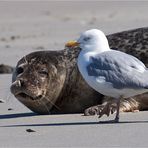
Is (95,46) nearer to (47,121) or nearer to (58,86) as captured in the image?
(47,121)

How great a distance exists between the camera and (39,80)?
27.8ft

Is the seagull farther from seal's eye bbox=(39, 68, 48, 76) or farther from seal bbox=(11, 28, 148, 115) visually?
seal's eye bbox=(39, 68, 48, 76)

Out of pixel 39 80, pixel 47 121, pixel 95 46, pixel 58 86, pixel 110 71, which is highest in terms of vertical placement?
pixel 95 46

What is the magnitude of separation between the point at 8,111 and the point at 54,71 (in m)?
0.62

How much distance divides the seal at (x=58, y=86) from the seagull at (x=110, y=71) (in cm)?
86

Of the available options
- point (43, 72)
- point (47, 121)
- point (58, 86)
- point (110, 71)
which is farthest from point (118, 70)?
point (58, 86)

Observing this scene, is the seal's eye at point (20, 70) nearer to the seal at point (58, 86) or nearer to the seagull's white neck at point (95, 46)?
the seal at point (58, 86)

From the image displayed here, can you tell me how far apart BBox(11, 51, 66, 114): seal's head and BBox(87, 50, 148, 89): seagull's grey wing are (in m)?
1.11

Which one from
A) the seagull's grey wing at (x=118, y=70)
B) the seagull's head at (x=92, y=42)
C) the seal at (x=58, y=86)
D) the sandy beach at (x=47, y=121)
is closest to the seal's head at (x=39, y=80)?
the seal at (x=58, y=86)

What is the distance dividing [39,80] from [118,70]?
4.68 feet

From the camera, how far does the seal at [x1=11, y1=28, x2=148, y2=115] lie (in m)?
8.27

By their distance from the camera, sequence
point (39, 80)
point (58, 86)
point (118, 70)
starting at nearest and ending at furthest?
point (118, 70) → point (39, 80) → point (58, 86)

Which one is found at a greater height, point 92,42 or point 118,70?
point 92,42

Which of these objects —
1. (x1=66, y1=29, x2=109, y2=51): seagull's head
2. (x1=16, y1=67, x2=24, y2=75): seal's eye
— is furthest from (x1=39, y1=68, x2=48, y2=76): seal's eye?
(x1=66, y1=29, x2=109, y2=51): seagull's head
